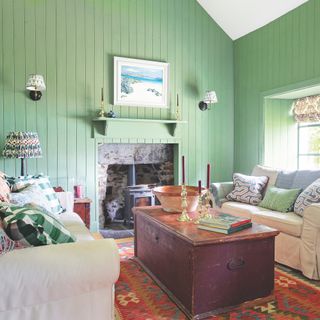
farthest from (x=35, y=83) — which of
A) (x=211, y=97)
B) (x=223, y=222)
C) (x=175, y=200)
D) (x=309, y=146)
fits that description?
(x=309, y=146)

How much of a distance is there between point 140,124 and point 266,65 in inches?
76.6

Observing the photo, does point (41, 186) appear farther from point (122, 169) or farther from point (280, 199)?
point (280, 199)

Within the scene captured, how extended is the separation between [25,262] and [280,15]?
4247 mm

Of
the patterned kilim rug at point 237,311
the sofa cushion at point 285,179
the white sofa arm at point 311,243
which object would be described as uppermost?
the sofa cushion at point 285,179

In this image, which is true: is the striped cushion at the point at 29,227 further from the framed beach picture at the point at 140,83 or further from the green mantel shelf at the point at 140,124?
the framed beach picture at the point at 140,83

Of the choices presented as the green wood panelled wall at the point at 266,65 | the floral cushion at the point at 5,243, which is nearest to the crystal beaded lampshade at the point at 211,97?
the green wood panelled wall at the point at 266,65

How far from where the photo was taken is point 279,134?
457cm

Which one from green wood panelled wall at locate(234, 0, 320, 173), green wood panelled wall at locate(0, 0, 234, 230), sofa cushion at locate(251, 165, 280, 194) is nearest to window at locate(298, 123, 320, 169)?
green wood panelled wall at locate(234, 0, 320, 173)

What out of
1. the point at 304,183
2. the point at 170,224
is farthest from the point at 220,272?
the point at 304,183

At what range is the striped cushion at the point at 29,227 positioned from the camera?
1.50m

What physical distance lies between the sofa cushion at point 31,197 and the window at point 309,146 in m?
3.42

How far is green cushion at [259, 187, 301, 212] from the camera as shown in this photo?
10.5 feet

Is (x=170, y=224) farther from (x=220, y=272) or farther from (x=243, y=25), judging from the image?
(x=243, y=25)

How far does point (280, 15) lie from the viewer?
4.19 m
